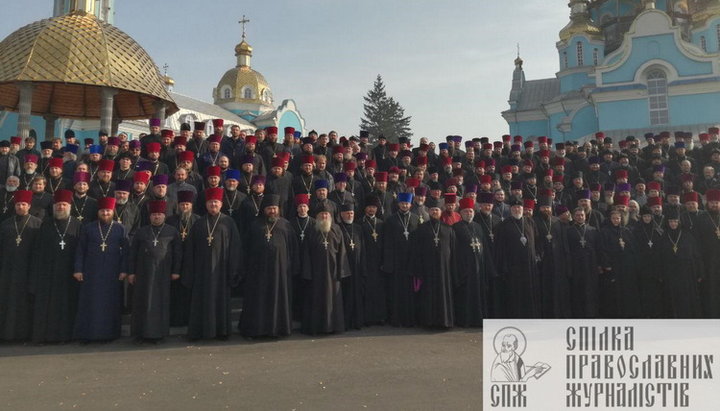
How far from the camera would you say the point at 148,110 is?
14367 millimetres

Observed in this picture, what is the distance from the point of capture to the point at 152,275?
5848 millimetres

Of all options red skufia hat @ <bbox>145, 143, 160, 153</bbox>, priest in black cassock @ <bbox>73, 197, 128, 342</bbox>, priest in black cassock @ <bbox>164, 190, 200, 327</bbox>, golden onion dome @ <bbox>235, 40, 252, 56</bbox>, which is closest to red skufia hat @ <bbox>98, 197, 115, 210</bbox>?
priest in black cassock @ <bbox>73, 197, 128, 342</bbox>

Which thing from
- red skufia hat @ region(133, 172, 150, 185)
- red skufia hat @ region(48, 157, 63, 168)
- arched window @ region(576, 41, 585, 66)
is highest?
arched window @ region(576, 41, 585, 66)

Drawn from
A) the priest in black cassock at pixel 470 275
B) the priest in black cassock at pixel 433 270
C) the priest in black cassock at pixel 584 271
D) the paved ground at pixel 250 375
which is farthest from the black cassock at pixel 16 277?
the priest in black cassock at pixel 584 271

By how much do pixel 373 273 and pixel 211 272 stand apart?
82.1 inches

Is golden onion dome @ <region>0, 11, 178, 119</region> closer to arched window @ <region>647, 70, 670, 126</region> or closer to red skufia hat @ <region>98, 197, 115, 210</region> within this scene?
red skufia hat @ <region>98, 197, 115, 210</region>

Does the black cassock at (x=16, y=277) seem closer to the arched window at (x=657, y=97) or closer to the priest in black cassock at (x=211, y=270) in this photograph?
the priest in black cassock at (x=211, y=270)

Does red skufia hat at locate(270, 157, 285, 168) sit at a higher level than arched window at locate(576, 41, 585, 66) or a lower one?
lower

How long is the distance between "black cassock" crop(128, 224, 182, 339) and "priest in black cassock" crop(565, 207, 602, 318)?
5.07 meters

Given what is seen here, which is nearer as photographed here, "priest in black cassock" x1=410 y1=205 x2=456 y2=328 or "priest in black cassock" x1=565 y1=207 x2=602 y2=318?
"priest in black cassock" x1=410 y1=205 x2=456 y2=328

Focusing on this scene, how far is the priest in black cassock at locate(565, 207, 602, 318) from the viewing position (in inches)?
286

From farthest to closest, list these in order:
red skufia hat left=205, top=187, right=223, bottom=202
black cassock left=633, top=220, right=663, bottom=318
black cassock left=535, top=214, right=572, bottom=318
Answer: black cassock left=633, top=220, right=663, bottom=318 → black cassock left=535, top=214, right=572, bottom=318 → red skufia hat left=205, top=187, right=223, bottom=202

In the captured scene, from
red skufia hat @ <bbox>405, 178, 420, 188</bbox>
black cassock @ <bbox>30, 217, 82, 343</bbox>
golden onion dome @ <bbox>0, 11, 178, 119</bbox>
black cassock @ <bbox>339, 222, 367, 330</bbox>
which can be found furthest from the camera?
golden onion dome @ <bbox>0, 11, 178, 119</bbox>

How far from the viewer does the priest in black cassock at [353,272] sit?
261 inches
